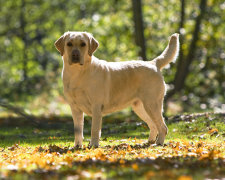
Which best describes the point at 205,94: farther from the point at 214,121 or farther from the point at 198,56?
the point at 214,121

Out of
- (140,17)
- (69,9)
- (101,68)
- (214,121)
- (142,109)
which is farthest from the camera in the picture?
(69,9)

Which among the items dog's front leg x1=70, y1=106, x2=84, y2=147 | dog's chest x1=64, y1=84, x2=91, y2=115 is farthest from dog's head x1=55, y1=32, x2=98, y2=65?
dog's front leg x1=70, y1=106, x2=84, y2=147

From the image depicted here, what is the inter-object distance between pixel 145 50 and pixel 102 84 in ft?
29.2

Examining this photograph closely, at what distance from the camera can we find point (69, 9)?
75.8ft

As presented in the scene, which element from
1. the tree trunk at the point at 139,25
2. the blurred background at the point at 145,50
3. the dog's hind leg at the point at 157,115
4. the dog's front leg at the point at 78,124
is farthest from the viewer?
the blurred background at the point at 145,50

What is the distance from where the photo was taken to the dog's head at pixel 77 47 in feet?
21.0

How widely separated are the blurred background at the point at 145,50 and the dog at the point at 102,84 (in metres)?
8.09

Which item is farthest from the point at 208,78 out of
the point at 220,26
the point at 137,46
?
the point at 137,46

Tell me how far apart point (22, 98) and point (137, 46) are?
6.15 meters

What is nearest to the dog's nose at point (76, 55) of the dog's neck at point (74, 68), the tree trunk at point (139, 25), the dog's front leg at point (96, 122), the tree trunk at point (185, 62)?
the dog's neck at point (74, 68)

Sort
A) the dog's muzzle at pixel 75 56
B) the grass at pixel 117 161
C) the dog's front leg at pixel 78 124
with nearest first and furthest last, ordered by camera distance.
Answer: the grass at pixel 117 161 < the dog's muzzle at pixel 75 56 < the dog's front leg at pixel 78 124

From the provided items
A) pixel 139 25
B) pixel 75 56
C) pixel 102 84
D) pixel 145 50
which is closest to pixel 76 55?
pixel 75 56

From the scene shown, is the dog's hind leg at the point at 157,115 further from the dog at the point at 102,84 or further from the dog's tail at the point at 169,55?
the dog's tail at the point at 169,55

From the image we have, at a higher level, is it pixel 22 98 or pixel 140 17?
pixel 140 17
